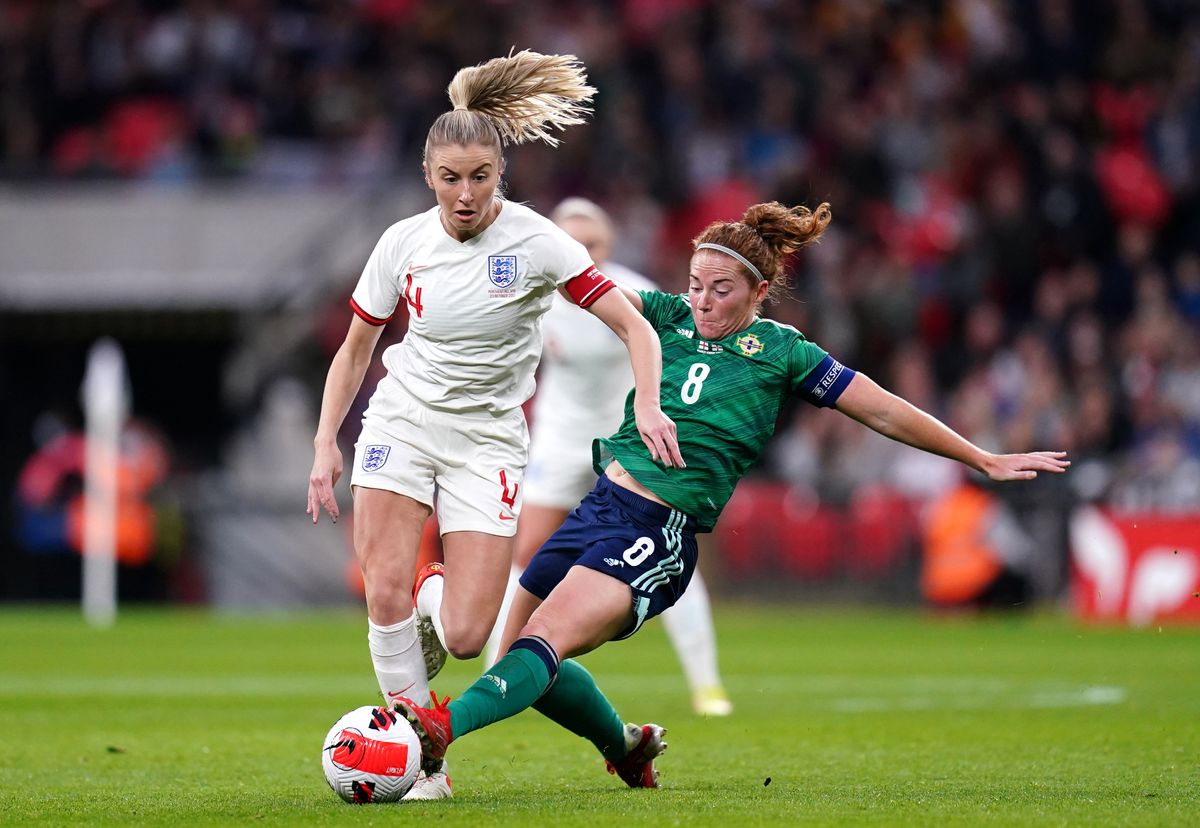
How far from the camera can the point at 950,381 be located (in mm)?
18312

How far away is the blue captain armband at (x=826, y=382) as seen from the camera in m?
6.14

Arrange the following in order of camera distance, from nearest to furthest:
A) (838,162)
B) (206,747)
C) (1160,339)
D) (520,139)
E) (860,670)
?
1. (520,139)
2. (206,747)
3. (860,670)
4. (1160,339)
5. (838,162)

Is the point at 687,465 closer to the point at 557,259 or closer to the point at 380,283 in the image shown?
the point at 557,259

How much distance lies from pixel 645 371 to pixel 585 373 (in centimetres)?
338

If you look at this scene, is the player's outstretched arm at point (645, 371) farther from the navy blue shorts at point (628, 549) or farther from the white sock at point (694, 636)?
the white sock at point (694, 636)

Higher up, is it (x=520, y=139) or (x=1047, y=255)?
(x=1047, y=255)

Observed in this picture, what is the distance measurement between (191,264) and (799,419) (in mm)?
6809

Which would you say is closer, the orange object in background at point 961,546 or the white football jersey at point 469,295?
the white football jersey at point 469,295

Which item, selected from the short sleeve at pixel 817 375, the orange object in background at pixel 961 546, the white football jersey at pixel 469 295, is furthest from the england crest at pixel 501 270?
the orange object in background at pixel 961 546

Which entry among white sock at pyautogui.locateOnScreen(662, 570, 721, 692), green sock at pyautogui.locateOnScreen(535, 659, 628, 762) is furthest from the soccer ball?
white sock at pyautogui.locateOnScreen(662, 570, 721, 692)

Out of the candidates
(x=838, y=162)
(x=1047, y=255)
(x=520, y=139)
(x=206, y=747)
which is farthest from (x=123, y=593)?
(x=520, y=139)

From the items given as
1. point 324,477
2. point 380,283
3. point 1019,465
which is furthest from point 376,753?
point 1019,465

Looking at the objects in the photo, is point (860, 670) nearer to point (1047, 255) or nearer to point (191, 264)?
point (1047, 255)

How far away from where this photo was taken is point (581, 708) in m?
6.07
